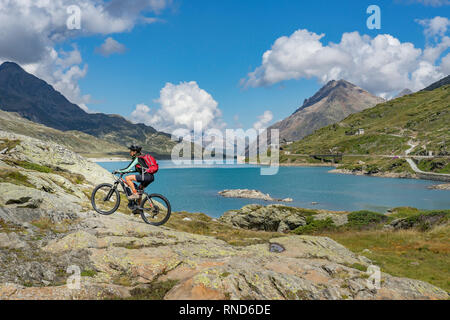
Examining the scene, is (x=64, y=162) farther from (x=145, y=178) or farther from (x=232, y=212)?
(x=232, y=212)

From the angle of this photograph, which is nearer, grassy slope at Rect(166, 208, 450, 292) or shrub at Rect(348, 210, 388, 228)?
grassy slope at Rect(166, 208, 450, 292)

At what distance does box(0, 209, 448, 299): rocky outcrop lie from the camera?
11.2 m

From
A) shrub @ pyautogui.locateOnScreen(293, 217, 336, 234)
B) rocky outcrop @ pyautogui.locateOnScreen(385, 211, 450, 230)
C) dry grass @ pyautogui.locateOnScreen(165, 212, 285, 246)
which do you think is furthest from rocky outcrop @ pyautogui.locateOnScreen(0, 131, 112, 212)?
rocky outcrop @ pyautogui.locateOnScreen(385, 211, 450, 230)

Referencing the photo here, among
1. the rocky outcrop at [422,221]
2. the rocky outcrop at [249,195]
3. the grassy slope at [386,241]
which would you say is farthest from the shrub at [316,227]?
the rocky outcrop at [249,195]

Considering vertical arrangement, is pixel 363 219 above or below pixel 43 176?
below

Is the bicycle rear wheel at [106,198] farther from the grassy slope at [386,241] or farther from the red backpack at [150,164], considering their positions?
the grassy slope at [386,241]

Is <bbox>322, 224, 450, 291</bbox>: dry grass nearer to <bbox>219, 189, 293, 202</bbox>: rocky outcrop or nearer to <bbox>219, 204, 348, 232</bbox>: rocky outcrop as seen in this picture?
<bbox>219, 204, 348, 232</bbox>: rocky outcrop

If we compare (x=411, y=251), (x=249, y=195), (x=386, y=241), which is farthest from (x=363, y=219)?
(x=249, y=195)

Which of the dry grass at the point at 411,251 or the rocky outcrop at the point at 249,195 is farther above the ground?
the dry grass at the point at 411,251

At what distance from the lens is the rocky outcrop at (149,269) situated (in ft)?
36.7

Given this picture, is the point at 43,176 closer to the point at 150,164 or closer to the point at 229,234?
the point at 150,164

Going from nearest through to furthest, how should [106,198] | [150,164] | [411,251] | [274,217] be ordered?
[150,164] < [106,198] < [411,251] < [274,217]

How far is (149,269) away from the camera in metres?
13.4
